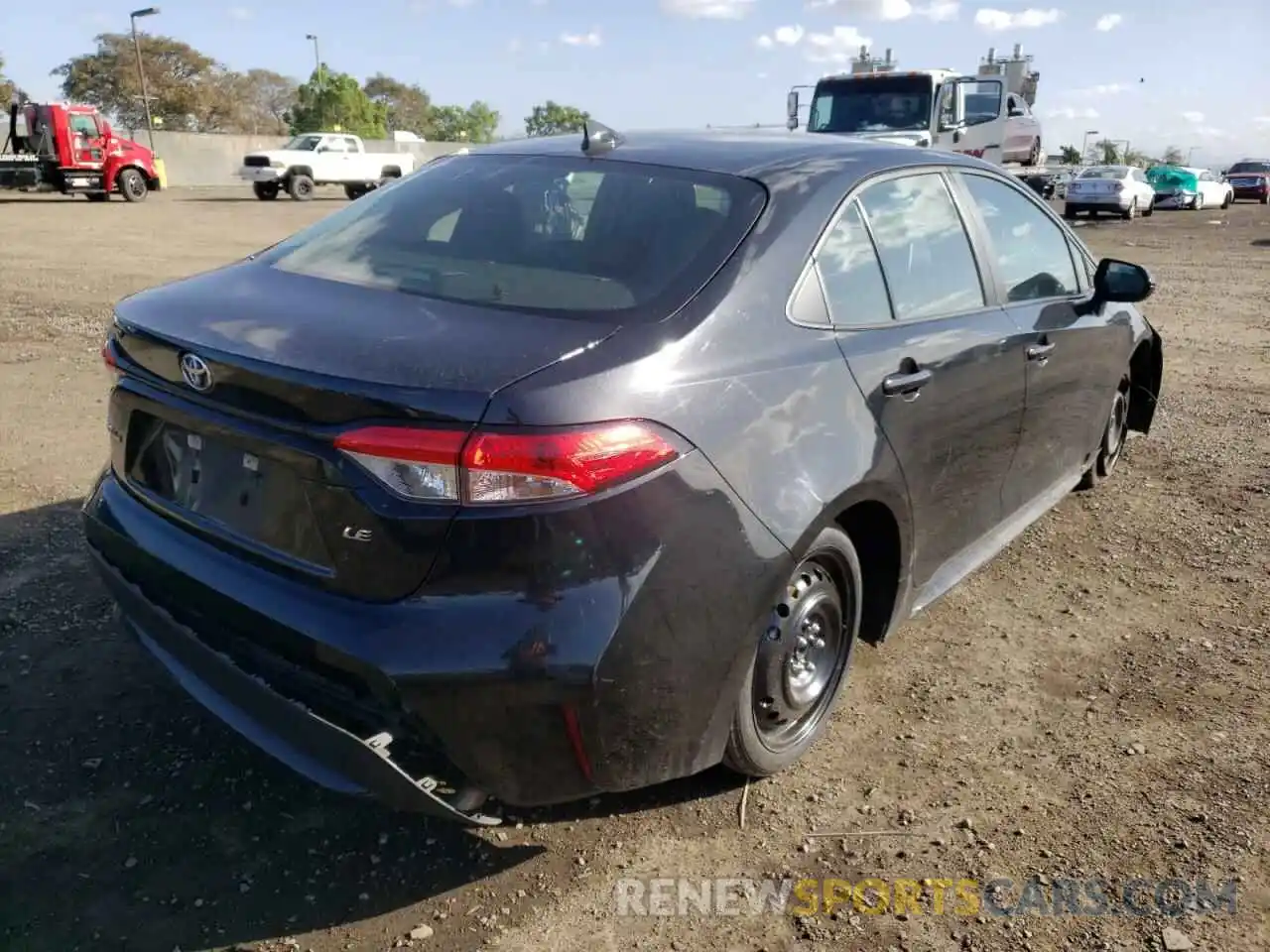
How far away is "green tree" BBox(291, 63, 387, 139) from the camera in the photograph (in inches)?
2881

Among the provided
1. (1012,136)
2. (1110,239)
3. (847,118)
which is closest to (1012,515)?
(847,118)

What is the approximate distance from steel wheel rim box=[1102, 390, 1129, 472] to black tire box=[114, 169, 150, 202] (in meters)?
27.9

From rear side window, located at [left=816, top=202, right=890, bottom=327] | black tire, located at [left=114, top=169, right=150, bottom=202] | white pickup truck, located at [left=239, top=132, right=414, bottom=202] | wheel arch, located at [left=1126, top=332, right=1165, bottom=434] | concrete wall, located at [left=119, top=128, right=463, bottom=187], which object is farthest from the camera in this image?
concrete wall, located at [left=119, top=128, right=463, bottom=187]

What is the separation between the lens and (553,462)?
6.64ft

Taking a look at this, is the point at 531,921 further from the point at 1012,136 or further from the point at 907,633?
the point at 1012,136

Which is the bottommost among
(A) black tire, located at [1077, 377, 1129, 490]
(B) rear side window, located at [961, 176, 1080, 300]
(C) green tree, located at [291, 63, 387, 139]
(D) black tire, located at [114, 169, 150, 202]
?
(A) black tire, located at [1077, 377, 1129, 490]

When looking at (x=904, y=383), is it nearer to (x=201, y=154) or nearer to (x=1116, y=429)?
(x=1116, y=429)

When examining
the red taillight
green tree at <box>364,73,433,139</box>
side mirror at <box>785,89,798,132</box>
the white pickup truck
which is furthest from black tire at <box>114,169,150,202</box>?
green tree at <box>364,73,433,139</box>

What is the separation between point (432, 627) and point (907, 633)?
2297 mm

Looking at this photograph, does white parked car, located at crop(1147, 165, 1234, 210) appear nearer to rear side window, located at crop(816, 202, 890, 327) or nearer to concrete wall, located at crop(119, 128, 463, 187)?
concrete wall, located at crop(119, 128, 463, 187)

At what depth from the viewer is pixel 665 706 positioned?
2.25 meters

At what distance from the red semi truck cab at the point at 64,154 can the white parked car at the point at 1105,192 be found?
25578 mm

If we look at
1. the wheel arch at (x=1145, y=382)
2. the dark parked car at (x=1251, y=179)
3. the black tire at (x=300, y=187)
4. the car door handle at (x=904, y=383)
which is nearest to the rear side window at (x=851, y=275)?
the car door handle at (x=904, y=383)

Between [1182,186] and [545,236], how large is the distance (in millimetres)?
37299
